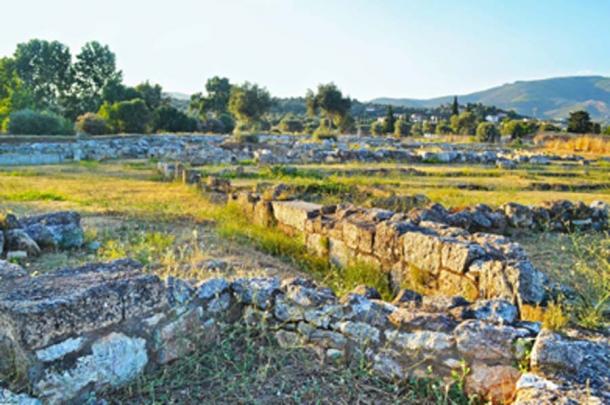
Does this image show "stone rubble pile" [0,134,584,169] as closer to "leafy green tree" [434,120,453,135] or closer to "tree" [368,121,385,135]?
"leafy green tree" [434,120,453,135]

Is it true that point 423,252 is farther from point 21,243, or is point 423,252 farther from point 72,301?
point 21,243

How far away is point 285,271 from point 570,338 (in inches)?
154

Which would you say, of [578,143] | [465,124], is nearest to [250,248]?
[578,143]

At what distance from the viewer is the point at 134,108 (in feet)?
140

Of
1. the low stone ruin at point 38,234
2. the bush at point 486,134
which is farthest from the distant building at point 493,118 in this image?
the low stone ruin at point 38,234

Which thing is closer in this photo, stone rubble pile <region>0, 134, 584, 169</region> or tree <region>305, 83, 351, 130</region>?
stone rubble pile <region>0, 134, 584, 169</region>

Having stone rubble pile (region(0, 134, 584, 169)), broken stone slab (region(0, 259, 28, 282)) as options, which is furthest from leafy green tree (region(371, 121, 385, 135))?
broken stone slab (region(0, 259, 28, 282))

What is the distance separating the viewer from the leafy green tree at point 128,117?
42438mm

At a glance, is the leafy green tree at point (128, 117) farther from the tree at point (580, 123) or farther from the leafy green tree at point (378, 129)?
the tree at point (580, 123)

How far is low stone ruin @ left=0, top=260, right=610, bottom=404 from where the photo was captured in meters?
2.75

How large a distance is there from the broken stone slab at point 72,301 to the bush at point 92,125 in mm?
39152

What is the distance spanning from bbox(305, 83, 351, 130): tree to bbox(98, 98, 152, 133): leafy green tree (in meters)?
20.2

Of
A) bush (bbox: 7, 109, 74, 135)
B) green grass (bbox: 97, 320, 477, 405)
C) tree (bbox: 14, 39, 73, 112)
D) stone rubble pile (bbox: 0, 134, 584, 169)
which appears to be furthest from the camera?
tree (bbox: 14, 39, 73, 112)

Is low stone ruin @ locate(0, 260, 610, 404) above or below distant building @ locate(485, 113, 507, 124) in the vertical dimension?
below
